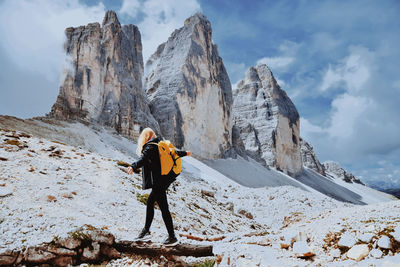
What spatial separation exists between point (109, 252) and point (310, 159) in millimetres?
95755

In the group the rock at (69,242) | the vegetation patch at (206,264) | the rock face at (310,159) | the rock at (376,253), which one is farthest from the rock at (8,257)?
the rock face at (310,159)

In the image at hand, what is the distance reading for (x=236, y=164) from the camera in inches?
1959

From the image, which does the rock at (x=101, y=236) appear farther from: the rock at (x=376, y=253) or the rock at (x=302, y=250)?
the rock at (x=376, y=253)

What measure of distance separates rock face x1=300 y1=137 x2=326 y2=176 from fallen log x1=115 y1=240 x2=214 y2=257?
9246 centimetres

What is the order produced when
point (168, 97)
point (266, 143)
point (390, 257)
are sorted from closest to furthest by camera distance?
1. point (390, 257)
2. point (168, 97)
3. point (266, 143)

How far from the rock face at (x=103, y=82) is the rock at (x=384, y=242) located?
32.9 meters

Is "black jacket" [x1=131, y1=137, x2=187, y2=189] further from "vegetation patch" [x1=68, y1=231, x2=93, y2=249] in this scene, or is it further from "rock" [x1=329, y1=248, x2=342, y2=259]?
"rock" [x1=329, y1=248, x2=342, y2=259]

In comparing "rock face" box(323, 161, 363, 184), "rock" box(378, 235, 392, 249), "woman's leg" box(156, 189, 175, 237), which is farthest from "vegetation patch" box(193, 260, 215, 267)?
"rock face" box(323, 161, 363, 184)

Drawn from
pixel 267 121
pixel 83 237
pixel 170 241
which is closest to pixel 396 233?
pixel 170 241

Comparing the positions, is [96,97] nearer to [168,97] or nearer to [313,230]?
[168,97]

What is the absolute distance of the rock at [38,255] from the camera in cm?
362

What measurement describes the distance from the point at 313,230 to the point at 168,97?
43733mm

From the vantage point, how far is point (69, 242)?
13.1ft

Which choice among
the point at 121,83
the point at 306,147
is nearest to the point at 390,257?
the point at 121,83
